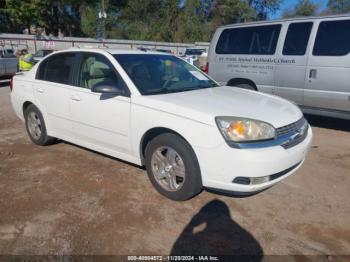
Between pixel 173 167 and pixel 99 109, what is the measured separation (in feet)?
4.13

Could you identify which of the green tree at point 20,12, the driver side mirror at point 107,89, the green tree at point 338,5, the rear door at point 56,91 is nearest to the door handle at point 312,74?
the driver side mirror at point 107,89

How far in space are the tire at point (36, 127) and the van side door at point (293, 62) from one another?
4373mm

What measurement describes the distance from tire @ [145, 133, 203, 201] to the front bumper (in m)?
0.11

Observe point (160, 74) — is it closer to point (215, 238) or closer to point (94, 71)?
point (94, 71)

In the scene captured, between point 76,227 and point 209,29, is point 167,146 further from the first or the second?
point 209,29

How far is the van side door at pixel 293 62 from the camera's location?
20.2 feet

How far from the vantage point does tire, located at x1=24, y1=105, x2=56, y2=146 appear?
5.20 m

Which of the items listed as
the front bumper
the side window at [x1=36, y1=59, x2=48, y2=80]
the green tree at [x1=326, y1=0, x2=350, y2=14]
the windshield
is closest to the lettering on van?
the windshield

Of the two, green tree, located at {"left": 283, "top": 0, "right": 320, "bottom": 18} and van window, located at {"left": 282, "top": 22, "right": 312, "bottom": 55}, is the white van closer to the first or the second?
van window, located at {"left": 282, "top": 22, "right": 312, "bottom": 55}

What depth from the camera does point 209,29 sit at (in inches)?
2200

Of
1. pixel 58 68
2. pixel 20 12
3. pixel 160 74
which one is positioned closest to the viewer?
pixel 160 74

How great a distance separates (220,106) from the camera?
3455mm

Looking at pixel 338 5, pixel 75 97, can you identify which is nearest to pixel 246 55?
pixel 75 97

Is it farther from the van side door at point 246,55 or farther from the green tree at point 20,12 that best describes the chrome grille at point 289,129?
the green tree at point 20,12
